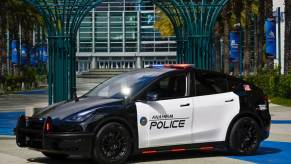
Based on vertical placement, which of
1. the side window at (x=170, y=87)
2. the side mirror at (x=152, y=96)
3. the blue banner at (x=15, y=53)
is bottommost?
the side mirror at (x=152, y=96)

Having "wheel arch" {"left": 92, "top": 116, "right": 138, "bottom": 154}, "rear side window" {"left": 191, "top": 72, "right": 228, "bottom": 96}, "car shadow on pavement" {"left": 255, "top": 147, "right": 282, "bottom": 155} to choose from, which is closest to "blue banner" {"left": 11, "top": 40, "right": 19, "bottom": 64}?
"car shadow on pavement" {"left": 255, "top": 147, "right": 282, "bottom": 155}

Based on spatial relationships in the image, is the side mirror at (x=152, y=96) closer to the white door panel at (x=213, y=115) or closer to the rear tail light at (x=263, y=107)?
the white door panel at (x=213, y=115)

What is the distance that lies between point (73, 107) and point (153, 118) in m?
1.26

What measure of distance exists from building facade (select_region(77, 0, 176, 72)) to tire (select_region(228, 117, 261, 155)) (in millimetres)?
107973

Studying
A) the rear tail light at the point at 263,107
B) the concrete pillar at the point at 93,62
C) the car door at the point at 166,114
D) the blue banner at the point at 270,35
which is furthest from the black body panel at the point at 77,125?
the concrete pillar at the point at 93,62

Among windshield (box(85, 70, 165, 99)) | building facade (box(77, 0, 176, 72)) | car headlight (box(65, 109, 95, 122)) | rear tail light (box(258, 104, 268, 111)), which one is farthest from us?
building facade (box(77, 0, 176, 72))

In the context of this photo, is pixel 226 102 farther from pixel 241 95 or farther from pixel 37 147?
pixel 37 147

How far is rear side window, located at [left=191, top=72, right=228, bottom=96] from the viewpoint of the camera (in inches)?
439

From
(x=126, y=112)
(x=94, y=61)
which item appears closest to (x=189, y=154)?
(x=126, y=112)

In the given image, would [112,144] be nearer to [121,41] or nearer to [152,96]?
[152,96]

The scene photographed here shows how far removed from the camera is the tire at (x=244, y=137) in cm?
1134

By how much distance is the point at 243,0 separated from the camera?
48594 millimetres

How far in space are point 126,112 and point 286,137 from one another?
6034 mm

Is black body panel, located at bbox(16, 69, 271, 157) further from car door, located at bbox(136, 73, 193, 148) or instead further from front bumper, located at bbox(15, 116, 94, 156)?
car door, located at bbox(136, 73, 193, 148)
